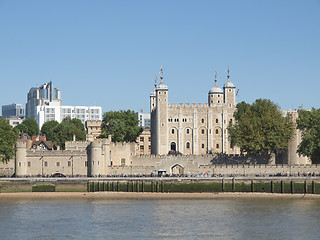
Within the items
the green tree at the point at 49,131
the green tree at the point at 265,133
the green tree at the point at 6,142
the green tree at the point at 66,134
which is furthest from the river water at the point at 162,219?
the green tree at the point at 49,131

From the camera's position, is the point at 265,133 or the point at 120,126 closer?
the point at 265,133

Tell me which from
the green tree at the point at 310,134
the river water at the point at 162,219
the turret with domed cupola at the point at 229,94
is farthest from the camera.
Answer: the turret with domed cupola at the point at 229,94

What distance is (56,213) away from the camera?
6456 cm

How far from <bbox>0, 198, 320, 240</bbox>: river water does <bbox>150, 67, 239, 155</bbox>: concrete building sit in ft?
135

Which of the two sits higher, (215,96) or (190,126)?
(215,96)

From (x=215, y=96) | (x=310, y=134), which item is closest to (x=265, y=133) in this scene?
(x=310, y=134)

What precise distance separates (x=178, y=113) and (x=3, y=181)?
129ft

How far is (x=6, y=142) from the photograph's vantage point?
90625 mm

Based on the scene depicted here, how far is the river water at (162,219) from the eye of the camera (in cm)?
5300

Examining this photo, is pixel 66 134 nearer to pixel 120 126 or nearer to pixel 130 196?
pixel 120 126

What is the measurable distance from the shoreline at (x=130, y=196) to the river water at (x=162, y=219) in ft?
10.6

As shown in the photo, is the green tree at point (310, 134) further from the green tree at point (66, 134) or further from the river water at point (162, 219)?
the green tree at point (66, 134)

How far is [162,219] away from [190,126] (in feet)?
186

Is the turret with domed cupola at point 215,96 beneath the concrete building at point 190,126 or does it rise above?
above
